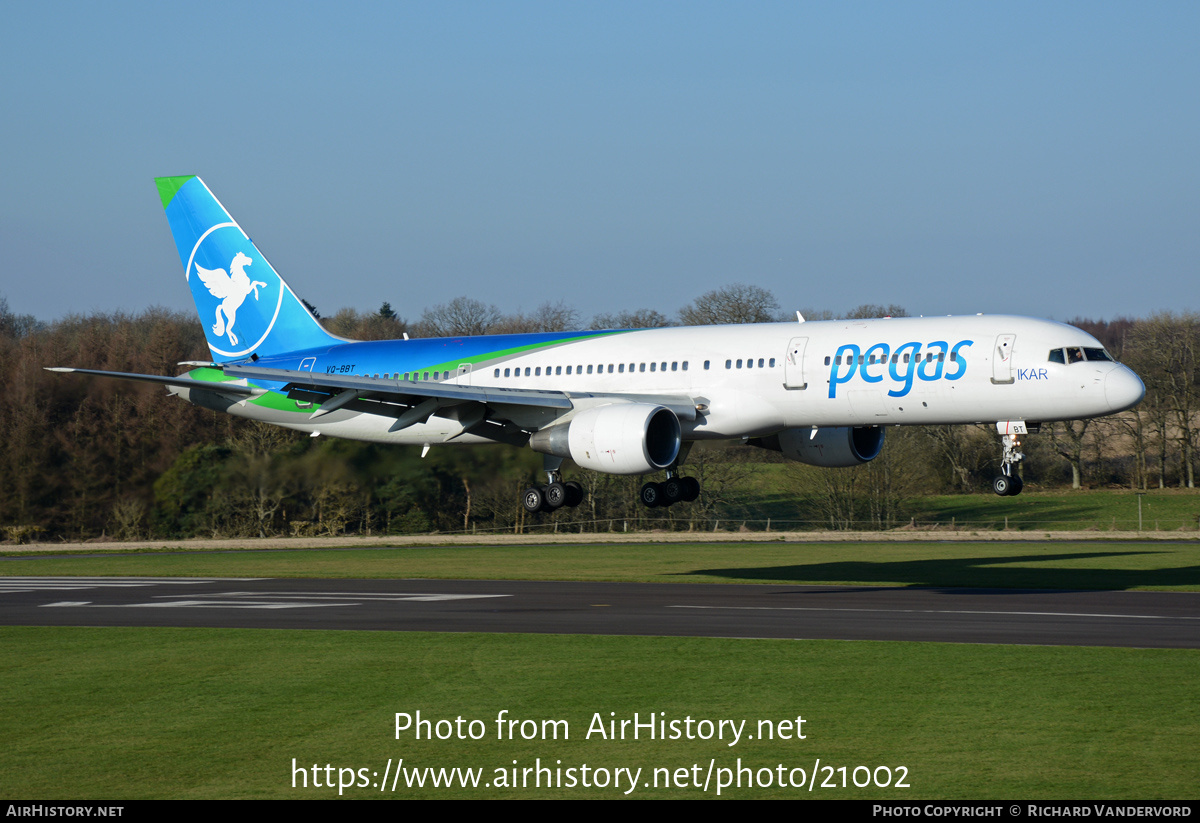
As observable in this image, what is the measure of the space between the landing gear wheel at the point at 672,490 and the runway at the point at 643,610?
2.72m

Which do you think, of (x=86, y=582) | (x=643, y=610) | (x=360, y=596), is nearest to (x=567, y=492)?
(x=360, y=596)

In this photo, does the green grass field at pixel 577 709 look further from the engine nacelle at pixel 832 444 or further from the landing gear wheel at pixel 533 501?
the engine nacelle at pixel 832 444

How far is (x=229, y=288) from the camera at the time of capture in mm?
45781

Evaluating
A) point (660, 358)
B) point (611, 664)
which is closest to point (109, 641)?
point (611, 664)

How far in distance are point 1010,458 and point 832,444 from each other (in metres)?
7.47

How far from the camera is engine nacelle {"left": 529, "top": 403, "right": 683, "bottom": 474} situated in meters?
33.9

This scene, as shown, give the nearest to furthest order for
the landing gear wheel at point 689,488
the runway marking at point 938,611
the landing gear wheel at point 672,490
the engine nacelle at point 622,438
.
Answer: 1. the runway marking at point 938,611
2. the engine nacelle at point 622,438
3. the landing gear wheel at point 672,490
4. the landing gear wheel at point 689,488

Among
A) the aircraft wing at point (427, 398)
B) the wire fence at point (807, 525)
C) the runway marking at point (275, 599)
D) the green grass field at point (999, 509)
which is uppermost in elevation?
the aircraft wing at point (427, 398)

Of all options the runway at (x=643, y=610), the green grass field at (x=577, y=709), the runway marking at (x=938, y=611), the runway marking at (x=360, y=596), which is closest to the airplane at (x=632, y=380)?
the runway at (x=643, y=610)

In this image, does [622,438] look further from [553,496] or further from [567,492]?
[553,496]

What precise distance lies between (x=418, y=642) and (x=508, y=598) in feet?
34.1

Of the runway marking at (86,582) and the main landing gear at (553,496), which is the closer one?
the main landing gear at (553,496)

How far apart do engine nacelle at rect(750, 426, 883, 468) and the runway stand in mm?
4761

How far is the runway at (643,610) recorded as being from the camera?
980 inches
